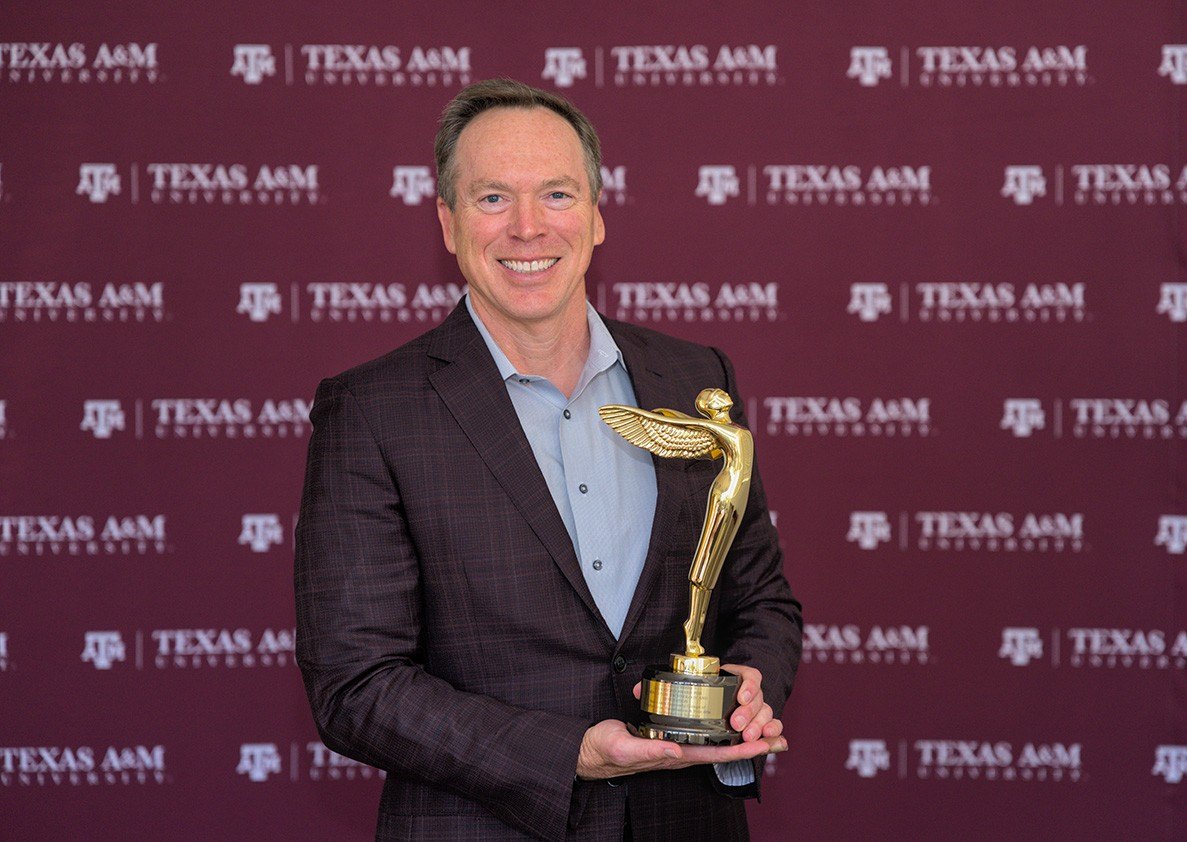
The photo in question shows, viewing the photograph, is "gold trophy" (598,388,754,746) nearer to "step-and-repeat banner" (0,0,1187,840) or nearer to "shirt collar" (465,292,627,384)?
"shirt collar" (465,292,627,384)

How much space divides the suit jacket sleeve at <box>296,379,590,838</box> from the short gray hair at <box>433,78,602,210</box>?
0.41 m

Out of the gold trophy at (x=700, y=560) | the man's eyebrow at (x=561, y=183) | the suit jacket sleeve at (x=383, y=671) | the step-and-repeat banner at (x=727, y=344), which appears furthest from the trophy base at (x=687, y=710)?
the step-and-repeat banner at (x=727, y=344)

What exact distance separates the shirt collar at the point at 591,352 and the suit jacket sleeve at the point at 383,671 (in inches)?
9.4

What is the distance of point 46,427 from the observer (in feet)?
10.7

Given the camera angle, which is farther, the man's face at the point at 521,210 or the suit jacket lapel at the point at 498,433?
the man's face at the point at 521,210

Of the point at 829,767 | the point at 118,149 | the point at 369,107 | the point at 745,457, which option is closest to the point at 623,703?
the point at 745,457

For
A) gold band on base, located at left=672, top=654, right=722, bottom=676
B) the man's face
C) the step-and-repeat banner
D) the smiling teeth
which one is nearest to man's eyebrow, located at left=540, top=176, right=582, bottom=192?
the man's face

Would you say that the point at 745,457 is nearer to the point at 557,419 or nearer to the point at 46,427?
the point at 557,419

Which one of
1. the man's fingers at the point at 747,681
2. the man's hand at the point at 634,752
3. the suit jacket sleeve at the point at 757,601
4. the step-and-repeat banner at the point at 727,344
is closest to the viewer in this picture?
the man's hand at the point at 634,752

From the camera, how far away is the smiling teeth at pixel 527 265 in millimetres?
1797

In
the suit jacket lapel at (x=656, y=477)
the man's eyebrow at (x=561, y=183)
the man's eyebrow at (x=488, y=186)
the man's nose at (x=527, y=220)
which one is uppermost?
the man's eyebrow at (x=561, y=183)

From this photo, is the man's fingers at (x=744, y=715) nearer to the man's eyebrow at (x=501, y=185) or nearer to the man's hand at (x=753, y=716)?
the man's hand at (x=753, y=716)

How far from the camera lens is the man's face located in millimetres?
1783

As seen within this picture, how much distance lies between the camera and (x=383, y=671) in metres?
1.63
